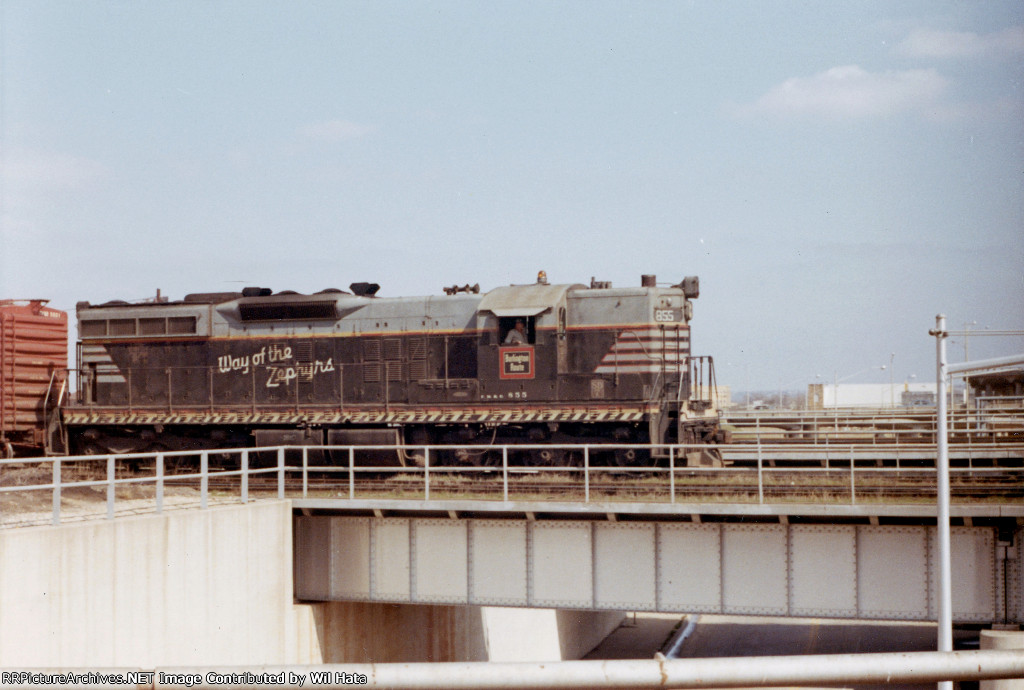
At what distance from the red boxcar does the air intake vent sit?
507 cm

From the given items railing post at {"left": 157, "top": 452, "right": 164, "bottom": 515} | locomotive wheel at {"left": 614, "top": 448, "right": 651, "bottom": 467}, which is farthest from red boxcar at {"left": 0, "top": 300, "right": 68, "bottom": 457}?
locomotive wheel at {"left": 614, "top": 448, "right": 651, "bottom": 467}

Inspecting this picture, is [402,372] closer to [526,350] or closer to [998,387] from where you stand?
[526,350]

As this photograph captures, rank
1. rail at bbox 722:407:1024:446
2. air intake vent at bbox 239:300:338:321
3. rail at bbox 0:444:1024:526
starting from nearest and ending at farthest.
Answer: rail at bbox 0:444:1024:526 < air intake vent at bbox 239:300:338:321 < rail at bbox 722:407:1024:446

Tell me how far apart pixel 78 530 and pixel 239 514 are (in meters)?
3.83

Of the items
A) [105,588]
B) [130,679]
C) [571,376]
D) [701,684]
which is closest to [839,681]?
[701,684]

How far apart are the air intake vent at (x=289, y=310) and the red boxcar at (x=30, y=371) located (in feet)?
16.6

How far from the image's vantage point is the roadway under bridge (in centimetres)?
1516

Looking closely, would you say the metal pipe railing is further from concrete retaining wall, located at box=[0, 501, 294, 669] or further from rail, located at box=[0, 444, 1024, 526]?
rail, located at box=[0, 444, 1024, 526]

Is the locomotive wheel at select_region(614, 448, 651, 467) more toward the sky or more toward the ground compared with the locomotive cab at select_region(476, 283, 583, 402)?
more toward the ground

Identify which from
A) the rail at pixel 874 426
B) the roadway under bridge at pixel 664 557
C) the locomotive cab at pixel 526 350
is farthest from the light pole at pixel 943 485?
the rail at pixel 874 426

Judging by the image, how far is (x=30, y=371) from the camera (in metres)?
22.8

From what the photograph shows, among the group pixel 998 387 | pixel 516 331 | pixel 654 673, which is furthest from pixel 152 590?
pixel 998 387

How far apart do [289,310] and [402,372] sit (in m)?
3.10

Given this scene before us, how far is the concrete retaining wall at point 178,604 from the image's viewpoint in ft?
39.8
